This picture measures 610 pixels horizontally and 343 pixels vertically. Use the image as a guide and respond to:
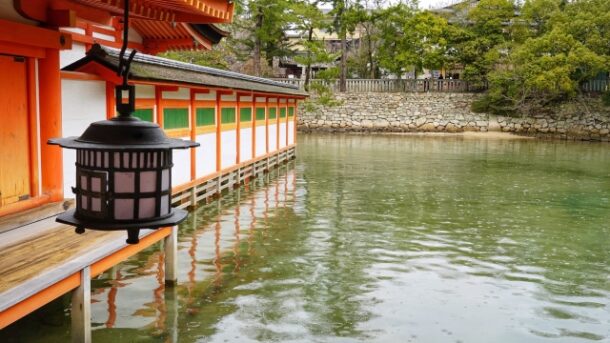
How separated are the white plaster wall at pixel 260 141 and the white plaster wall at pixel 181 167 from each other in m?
6.99

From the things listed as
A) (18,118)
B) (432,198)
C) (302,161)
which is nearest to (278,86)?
(302,161)

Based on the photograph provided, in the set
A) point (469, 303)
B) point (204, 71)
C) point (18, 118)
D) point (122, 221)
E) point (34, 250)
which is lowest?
point (469, 303)

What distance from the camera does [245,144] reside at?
1889cm

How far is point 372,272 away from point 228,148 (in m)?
8.73

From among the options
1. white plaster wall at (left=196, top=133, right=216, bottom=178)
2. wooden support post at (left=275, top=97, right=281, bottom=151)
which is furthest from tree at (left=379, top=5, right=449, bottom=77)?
white plaster wall at (left=196, top=133, right=216, bottom=178)

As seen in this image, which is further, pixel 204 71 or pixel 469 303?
pixel 204 71

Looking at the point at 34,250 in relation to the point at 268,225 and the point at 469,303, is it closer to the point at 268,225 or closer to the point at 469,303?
the point at 469,303

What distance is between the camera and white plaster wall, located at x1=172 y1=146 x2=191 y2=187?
1273 centimetres

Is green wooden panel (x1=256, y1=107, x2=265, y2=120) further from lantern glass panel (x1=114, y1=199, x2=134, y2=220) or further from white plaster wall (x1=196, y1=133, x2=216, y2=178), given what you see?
lantern glass panel (x1=114, y1=199, x2=134, y2=220)

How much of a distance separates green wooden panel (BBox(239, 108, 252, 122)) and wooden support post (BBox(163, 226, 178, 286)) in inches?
414

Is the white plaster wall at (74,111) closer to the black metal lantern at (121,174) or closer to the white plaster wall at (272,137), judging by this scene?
the black metal lantern at (121,174)

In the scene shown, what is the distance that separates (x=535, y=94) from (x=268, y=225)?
117 feet

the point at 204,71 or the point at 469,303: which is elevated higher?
the point at 204,71

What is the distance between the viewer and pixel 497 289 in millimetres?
8328
